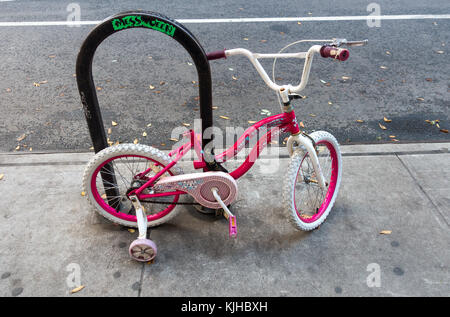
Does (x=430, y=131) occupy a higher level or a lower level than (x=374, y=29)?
lower

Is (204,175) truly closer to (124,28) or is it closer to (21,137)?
(124,28)

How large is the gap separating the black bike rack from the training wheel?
26.6 inches

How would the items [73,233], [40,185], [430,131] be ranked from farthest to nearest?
1. [430,131]
2. [40,185]
3. [73,233]

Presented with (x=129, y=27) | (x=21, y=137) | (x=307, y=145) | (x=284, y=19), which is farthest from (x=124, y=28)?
(x=284, y=19)

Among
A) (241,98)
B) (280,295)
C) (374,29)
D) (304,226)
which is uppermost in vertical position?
(374,29)

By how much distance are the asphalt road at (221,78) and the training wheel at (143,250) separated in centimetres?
157

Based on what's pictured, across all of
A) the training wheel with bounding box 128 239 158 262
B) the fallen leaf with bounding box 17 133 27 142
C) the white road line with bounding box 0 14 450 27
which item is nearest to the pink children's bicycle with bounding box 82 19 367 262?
the training wheel with bounding box 128 239 158 262

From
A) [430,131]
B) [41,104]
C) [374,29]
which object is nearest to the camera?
[430,131]

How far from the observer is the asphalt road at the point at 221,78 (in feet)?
14.1

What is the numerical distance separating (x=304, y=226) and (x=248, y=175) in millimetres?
A: 865

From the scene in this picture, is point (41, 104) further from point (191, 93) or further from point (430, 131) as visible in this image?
point (430, 131)

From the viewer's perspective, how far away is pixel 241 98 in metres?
4.78

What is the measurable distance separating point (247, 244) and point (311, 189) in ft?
2.64

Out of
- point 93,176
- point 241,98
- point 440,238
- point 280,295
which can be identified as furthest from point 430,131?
point 93,176
